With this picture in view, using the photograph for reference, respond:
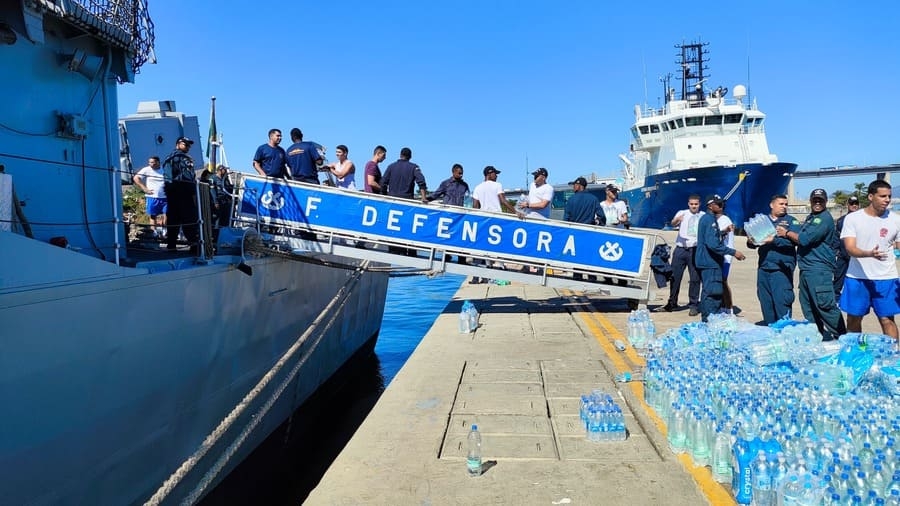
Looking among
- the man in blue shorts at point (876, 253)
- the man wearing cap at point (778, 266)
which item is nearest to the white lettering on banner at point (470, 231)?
the man wearing cap at point (778, 266)

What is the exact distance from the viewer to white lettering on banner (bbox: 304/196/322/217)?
26.8 ft

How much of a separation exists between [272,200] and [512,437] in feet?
17.2

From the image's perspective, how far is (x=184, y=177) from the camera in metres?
6.95

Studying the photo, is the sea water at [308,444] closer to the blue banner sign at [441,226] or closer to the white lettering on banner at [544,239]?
the blue banner sign at [441,226]

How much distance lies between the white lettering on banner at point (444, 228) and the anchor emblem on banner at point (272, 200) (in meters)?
2.20

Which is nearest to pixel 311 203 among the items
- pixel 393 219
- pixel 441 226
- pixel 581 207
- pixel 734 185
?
pixel 393 219

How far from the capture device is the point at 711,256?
777 cm

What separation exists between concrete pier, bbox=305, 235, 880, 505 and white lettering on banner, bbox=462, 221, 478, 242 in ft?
4.94

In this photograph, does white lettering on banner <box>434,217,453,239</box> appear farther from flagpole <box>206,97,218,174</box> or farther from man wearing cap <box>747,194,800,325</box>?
man wearing cap <box>747,194,800,325</box>

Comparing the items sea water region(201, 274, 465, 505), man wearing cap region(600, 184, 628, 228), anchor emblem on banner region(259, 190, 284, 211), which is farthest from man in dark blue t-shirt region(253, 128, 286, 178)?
man wearing cap region(600, 184, 628, 228)

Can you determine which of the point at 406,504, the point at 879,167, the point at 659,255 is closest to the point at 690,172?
the point at 659,255

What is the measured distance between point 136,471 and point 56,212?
279cm

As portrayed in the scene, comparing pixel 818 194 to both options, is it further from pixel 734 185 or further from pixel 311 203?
pixel 734 185

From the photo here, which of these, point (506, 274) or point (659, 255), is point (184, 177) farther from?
point (659, 255)
